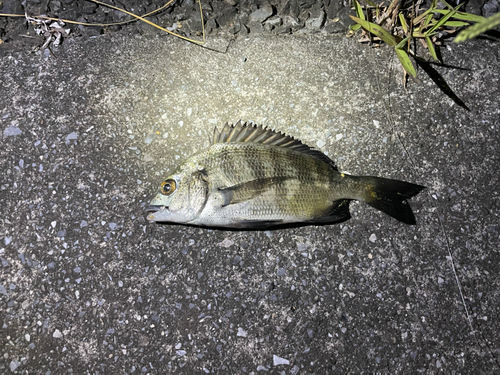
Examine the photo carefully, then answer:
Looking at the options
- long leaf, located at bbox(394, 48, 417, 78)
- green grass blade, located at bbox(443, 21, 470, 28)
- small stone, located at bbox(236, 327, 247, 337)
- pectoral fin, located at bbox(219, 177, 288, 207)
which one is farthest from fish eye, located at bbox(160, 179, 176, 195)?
green grass blade, located at bbox(443, 21, 470, 28)

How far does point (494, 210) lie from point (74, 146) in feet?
11.3

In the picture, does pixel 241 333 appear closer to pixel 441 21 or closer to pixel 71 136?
pixel 71 136

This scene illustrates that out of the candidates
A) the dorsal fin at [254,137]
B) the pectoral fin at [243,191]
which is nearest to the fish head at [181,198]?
the pectoral fin at [243,191]

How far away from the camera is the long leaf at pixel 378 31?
2590 millimetres

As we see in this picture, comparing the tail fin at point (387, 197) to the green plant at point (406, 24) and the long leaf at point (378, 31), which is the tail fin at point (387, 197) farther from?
the long leaf at point (378, 31)

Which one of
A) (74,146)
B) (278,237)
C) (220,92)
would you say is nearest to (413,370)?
(278,237)

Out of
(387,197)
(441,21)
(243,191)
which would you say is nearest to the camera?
(243,191)

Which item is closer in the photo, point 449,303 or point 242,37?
point 449,303

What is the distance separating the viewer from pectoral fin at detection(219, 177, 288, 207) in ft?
7.49

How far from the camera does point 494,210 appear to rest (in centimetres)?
268

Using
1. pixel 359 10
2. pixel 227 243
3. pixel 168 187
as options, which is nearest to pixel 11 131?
pixel 168 187

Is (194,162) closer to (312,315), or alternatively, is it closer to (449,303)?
(312,315)

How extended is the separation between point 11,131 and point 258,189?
7.18ft

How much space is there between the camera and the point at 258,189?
230 cm
